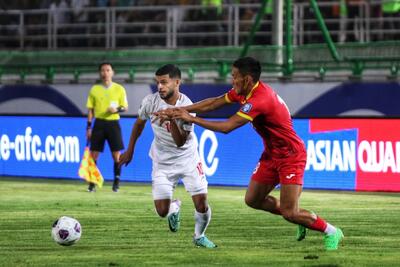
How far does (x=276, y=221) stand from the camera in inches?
605

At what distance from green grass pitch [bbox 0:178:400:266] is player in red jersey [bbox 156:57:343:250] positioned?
39 centimetres

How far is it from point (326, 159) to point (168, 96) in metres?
8.18

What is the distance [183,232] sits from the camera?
13891mm

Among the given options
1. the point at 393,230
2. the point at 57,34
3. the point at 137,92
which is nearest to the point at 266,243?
the point at 393,230

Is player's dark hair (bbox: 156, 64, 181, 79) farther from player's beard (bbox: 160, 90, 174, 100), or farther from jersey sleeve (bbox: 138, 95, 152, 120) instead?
jersey sleeve (bbox: 138, 95, 152, 120)

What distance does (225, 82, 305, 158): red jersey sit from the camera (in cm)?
1151

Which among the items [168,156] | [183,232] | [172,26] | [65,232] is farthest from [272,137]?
[172,26]

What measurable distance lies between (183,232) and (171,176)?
4.34 ft

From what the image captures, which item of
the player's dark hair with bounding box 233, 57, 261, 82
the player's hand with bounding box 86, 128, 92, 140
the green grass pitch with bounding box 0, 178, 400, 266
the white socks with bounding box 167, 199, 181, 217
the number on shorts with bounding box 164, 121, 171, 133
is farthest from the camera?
the player's hand with bounding box 86, 128, 92, 140

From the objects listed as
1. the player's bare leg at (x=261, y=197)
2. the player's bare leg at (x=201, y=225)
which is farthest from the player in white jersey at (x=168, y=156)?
the player's bare leg at (x=261, y=197)

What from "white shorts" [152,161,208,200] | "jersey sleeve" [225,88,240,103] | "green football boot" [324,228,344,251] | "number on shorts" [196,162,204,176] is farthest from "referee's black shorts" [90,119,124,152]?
"green football boot" [324,228,344,251]

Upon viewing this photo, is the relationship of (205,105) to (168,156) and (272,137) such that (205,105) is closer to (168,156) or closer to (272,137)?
(272,137)

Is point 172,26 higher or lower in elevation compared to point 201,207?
higher

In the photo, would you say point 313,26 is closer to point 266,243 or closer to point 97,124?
point 97,124
